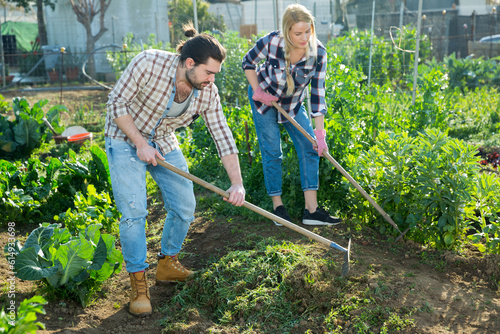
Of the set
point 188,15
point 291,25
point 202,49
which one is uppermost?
point 188,15

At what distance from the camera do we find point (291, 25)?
129 inches

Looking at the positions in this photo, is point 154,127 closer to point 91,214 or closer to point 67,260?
point 67,260

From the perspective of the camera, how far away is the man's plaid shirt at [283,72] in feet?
11.5

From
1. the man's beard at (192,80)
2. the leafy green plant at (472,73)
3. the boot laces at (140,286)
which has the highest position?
the man's beard at (192,80)

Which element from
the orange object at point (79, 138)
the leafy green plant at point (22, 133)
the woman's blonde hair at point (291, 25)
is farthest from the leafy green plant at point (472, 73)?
the leafy green plant at point (22, 133)

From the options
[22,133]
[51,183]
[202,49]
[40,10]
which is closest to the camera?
[202,49]

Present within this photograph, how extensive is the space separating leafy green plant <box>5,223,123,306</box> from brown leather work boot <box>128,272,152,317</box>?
156mm

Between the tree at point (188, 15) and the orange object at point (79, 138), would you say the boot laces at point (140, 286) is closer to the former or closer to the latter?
the orange object at point (79, 138)

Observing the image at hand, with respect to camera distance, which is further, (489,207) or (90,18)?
(90,18)

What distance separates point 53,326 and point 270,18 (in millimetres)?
20153

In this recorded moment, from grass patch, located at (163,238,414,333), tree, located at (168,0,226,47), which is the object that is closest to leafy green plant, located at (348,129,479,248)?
grass patch, located at (163,238,414,333)

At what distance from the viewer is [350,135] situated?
413 cm

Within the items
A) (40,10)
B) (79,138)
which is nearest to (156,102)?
(79,138)

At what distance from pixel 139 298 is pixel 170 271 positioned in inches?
14.5
